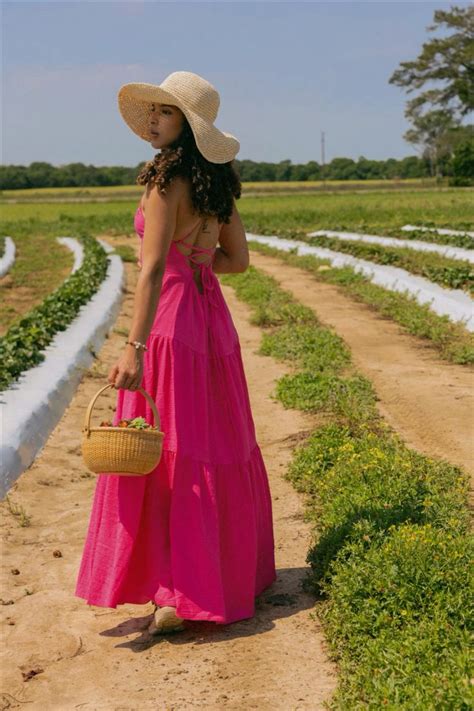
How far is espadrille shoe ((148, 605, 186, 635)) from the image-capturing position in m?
3.83

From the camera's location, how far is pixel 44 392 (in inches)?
293

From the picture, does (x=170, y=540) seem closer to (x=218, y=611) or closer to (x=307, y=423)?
(x=218, y=611)

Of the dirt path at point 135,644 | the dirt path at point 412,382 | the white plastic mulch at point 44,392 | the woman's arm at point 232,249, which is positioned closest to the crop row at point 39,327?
the white plastic mulch at point 44,392

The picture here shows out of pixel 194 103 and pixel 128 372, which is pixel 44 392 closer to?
pixel 128 372

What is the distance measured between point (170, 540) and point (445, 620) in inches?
42.2

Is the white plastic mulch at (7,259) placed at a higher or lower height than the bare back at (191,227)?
lower

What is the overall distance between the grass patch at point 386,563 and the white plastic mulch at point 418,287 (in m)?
4.55

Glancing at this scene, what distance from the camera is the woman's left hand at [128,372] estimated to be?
12.0 ft

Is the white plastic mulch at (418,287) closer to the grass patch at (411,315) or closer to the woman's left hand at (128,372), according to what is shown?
the grass patch at (411,315)

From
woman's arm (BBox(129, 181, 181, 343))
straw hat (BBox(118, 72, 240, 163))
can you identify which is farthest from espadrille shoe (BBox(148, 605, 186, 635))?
straw hat (BBox(118, 72, 240, 163))

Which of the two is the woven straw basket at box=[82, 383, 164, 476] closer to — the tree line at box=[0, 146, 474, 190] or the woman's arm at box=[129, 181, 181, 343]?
the woman's arm at box=[129, 181, 181, 343]

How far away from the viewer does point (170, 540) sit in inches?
151

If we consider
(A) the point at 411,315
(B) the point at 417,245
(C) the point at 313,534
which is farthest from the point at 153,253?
(B) the point at 417,245

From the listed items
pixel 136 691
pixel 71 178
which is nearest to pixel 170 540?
pixel 136 691
